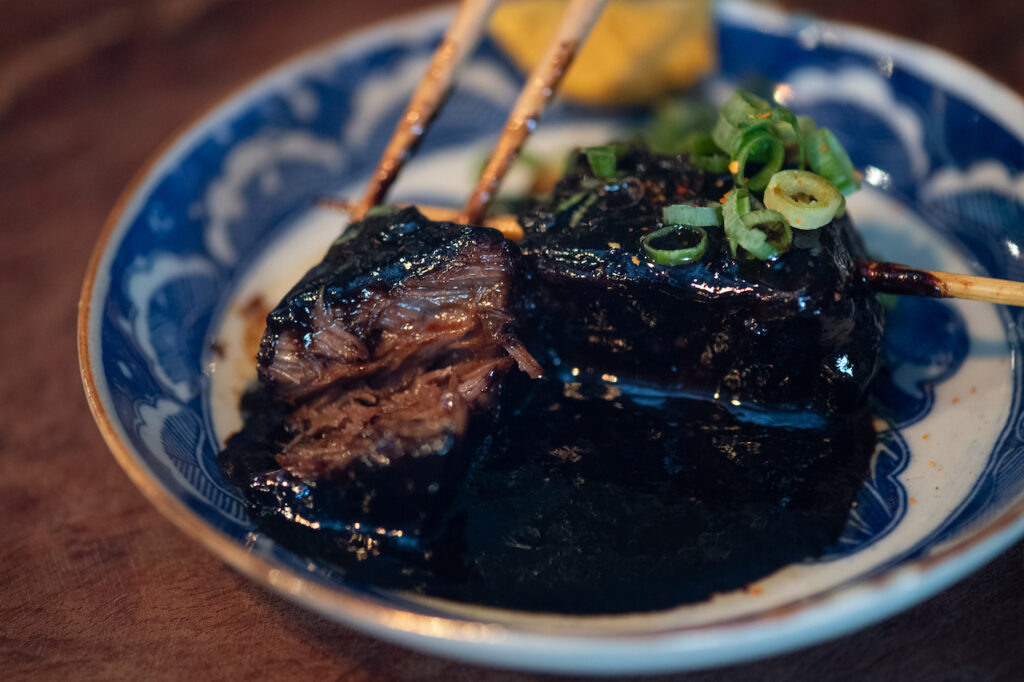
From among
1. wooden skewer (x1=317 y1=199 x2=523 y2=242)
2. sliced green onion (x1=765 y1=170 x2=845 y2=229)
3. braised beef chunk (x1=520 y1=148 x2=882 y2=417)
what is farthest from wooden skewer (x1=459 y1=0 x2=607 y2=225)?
sliced green onion (x1=765 y1=170 x2=845 y2=229)

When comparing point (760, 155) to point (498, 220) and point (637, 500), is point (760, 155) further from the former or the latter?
point (637, 500)

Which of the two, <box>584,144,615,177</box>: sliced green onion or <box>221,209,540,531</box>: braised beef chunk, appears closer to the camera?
<box>221,209,540,531</box>: braised beef chunk

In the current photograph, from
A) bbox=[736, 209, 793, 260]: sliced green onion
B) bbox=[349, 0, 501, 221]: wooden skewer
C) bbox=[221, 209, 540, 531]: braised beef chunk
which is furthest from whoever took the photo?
bbox=[349, 0, 501, 221]: wooden skewer

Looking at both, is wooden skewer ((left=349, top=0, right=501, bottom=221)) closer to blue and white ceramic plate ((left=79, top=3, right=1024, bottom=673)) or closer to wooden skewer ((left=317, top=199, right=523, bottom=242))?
wooden skewer ((left=317, top=199, right=523, bottom=242))

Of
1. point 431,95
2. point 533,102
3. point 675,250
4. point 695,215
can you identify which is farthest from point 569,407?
point 431,95

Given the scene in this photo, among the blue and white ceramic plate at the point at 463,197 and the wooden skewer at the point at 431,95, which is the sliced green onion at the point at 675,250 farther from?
the wooden skewer at the point at 431,95

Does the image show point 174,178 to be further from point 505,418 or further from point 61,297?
point 505,418
